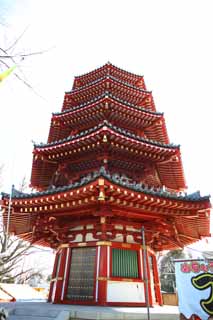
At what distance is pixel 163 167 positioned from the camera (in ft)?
42.8

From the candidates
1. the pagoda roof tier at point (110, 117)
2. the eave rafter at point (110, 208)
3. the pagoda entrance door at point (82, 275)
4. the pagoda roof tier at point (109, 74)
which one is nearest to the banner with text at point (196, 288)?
the eave rafter at point (110, 208)

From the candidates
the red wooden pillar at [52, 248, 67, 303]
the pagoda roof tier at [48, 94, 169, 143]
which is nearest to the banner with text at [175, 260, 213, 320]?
the red wooden pillar at [52, 248, 67, 303]

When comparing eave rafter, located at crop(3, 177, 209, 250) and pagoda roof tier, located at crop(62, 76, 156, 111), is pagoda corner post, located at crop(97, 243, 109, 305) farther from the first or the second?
pagoda roof tier, located at crop(62, 76, 156, 111)

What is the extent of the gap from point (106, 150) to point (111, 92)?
212 inches

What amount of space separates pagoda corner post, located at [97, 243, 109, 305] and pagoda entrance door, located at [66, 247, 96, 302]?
0.36 m

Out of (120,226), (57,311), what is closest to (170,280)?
(120,226)

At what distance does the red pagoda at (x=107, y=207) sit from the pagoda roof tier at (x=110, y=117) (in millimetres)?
56

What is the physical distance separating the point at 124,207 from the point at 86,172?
11.1 feet

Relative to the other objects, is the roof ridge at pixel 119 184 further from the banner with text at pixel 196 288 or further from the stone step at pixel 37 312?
the stone step at pixel 37 312

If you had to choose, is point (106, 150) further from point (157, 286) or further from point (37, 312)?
point (37, 312)

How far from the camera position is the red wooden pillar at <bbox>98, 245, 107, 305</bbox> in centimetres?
836

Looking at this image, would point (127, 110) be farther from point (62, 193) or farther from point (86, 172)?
point (62, 193)

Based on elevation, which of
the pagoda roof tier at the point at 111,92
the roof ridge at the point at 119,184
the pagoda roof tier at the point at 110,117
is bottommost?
the roof ridge at the point at 119,184

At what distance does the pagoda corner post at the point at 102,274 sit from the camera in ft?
27.4
